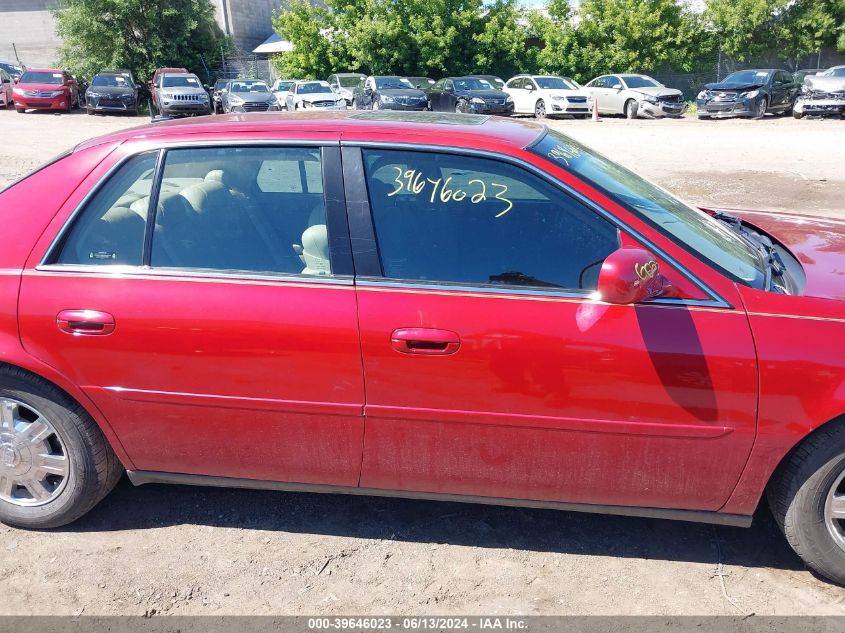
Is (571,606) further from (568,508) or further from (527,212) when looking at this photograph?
(527,212)

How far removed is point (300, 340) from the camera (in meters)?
2.85

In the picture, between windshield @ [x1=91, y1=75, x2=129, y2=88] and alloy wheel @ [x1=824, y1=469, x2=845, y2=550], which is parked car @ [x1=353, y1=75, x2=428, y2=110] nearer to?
windshield @ [x1=91, y1=75, x2=129, y2=88]

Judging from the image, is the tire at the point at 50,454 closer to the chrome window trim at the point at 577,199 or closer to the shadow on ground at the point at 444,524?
the shadow on ground at the point at 444,524

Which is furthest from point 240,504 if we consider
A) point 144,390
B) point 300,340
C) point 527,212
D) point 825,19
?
point 825,19

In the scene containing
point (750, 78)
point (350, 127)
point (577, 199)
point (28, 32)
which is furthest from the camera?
point (28, 32)

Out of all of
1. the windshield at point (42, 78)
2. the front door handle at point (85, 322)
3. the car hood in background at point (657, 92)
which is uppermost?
the windshield at point (42, 78)

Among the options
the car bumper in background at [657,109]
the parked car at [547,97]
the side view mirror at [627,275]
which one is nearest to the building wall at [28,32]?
the parked car at [547,97]

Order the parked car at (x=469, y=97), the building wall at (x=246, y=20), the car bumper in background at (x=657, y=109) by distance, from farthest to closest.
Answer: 1. the building wall at (x=246, y=20)
2. the parked car at (x=469, y=97)
3. the car bumper in background at (x=657, y=109)

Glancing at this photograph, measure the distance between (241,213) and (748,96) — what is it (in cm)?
2518

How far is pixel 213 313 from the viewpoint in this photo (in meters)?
2.91

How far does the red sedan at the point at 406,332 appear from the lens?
8.77ft

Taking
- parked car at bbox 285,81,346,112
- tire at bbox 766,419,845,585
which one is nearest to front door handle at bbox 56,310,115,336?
tire at bbox 766,419,845,585

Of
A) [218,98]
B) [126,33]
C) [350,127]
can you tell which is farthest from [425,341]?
[126,33]

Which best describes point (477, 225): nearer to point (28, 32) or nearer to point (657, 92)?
point (657, 92)
